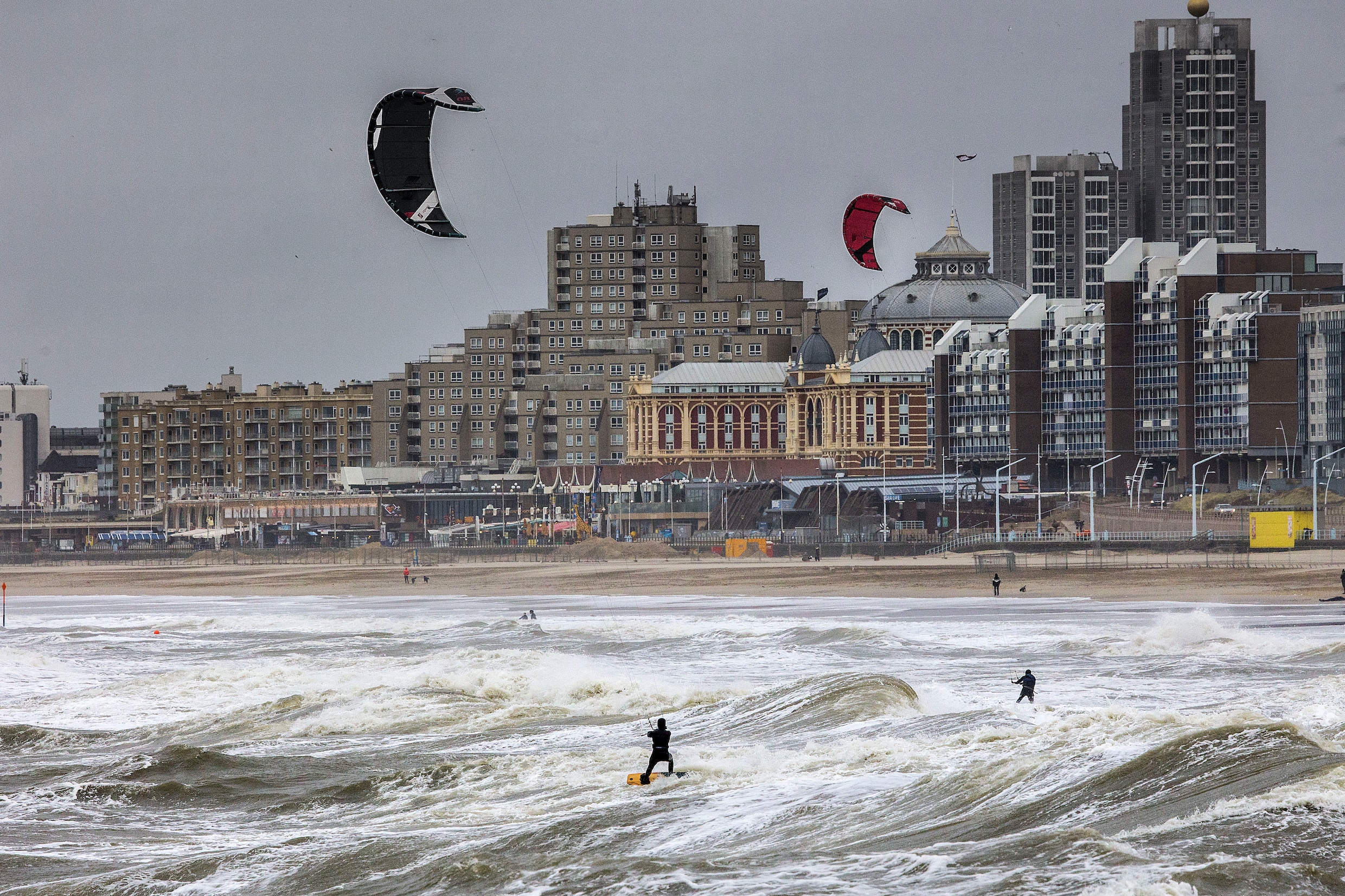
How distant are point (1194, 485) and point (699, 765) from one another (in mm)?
78432

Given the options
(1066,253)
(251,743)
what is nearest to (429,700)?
(251,743)

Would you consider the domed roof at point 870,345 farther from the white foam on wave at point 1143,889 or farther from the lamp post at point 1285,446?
the white foam on wave at point 1143,889

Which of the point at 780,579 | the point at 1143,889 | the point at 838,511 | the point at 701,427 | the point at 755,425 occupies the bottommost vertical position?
the point at 1143,889

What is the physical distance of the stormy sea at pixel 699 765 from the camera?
20.7 metres

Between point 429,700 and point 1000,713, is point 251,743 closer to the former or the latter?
point 429,700

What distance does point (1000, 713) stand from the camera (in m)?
31.8

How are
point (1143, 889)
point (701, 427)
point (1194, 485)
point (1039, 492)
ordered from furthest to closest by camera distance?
point (701, 427), point (1039, 492), point (1194, 485), point (1143, 889)

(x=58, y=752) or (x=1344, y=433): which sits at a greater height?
(x=1344, y=433)

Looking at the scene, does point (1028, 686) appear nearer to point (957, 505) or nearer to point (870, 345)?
point (957, 505)

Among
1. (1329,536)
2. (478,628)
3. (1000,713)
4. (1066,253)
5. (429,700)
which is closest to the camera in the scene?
(1000,713)

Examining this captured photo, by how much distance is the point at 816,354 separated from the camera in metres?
154

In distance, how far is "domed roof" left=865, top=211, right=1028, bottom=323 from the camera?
166250 millimetres

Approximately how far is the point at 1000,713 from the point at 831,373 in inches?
4606

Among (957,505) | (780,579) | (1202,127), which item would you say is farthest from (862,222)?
(1202,127)
